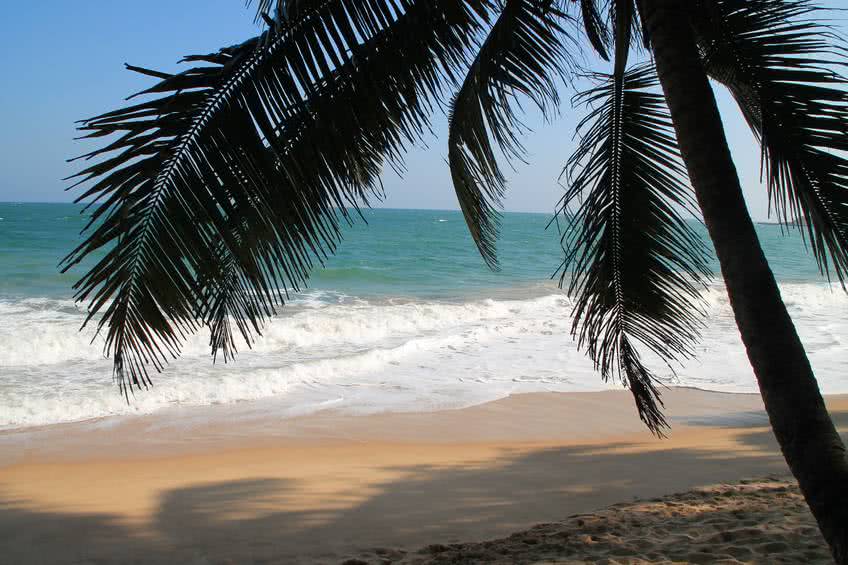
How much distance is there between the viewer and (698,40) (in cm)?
329

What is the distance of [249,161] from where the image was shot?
8.29 ft

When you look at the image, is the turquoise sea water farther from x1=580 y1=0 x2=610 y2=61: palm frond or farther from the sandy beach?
x1=580 y1=0 x2=610 y2=61: palm frond

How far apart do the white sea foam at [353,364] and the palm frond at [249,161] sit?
5.21 m

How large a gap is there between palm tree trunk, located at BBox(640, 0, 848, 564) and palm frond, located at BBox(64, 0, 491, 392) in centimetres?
99

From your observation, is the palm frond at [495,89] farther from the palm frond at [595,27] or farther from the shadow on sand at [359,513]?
the shadow on sand at [359,513]

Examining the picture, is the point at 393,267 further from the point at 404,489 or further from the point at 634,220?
the point at 634,220

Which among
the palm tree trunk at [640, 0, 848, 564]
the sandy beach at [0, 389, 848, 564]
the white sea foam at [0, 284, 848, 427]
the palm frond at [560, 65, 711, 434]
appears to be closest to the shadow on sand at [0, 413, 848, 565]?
the sandy beach at [0, 389, 848, 564]

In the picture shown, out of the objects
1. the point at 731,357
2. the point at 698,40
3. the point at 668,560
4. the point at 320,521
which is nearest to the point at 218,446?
the point at 320,521

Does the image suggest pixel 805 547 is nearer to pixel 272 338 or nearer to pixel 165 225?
pixel 165 225

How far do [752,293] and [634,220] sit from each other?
4.97 ft

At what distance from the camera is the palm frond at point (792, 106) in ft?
8.80

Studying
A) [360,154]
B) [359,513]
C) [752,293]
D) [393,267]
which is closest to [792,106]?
[752,293]

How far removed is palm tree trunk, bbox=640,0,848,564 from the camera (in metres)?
2.18

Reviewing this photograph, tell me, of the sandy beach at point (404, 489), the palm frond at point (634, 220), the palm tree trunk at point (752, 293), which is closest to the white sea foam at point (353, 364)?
the sandy beach at point (404, 489)
